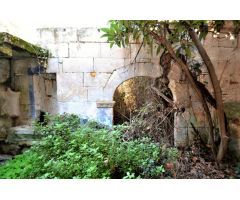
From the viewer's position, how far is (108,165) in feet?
7.29

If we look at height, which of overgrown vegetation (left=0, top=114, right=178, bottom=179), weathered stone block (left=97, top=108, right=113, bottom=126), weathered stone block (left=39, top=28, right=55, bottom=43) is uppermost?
weathered stone block (left=39, top=28, right=55, bottom=43)

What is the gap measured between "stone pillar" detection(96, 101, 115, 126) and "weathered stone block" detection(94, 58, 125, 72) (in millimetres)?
335

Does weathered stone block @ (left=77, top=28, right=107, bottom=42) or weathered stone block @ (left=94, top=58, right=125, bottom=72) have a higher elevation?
weathered stone block @ (left=77, top=28, right=107, bottom=42)

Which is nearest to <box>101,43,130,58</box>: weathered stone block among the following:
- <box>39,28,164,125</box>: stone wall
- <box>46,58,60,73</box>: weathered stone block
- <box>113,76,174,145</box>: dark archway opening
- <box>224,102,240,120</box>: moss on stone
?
<box>39,28,164,125</box>: stone wall

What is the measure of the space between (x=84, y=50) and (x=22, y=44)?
1.87ft

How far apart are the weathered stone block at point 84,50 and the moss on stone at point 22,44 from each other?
24 centimetres

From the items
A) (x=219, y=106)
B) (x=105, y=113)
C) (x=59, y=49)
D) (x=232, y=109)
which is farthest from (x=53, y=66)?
(x=232, y=109)

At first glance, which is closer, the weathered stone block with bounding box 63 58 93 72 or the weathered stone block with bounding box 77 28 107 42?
the weathered stone block with bounding box 77 28 107 42

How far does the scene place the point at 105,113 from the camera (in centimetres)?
251

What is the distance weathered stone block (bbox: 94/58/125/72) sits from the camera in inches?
101

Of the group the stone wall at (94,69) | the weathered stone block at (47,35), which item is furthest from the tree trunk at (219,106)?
the weathered stone block at (47,35)

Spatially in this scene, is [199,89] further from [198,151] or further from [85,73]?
[85,73]

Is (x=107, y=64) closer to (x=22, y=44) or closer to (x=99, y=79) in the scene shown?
(x=99, y=79)

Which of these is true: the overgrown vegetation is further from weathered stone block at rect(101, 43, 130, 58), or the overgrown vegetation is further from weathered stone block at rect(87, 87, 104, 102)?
weathered stone block at rect(101, 43, 130, 58)
